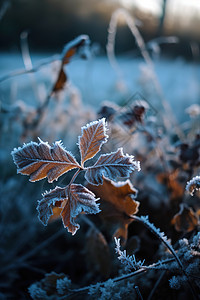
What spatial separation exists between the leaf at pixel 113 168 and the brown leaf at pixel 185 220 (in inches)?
8.5

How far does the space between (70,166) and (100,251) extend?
0.26m

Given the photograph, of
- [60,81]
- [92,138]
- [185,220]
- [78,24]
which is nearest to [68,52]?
[60,81]

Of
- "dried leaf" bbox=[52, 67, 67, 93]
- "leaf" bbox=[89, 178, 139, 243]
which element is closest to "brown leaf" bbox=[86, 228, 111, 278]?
"leaf" bbox=[89, 178, 139, 243]

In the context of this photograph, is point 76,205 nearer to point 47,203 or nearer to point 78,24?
point 47,203

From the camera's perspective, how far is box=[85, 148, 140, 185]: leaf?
0.39 metres

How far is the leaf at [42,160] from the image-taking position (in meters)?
0.40

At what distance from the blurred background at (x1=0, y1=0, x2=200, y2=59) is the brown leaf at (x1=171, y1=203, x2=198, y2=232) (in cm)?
531

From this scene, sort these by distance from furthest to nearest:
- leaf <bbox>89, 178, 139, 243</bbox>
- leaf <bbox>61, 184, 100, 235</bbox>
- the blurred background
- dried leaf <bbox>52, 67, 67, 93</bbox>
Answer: the blurred background
dried leaf <bbox>52, 67, 67, 93</bbox>
leaf <bbox>89, 178, 139, 243</bbox>
leaf <bbox>61, 184, 100, 235</bbox>

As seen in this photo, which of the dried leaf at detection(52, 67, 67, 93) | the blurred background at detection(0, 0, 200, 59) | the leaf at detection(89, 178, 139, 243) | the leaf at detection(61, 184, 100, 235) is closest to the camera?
the leaf at detection(61, 184, 100, 235)

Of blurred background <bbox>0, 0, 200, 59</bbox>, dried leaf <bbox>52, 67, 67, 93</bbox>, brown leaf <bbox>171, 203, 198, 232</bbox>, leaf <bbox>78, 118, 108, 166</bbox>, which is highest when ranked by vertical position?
blurred background <bbox>0, 0, 200, 59</bbox>

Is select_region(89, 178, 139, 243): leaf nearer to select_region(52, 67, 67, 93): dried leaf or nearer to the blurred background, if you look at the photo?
select_region(52, 67, 67, 93): dried leaf

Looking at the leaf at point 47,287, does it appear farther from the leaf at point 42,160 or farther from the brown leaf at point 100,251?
the leaf at point 42,160

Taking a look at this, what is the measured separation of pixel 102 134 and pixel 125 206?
0.17 meters

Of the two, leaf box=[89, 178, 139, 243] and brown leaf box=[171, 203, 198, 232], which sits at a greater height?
leaf box=[89, 178, 139, 243]
